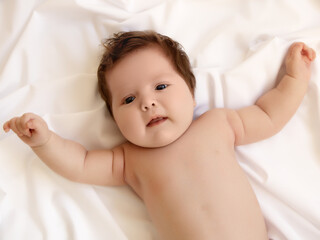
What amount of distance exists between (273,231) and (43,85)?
3.51ft

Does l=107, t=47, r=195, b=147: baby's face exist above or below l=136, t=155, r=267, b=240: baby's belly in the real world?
above

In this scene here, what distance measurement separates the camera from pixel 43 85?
140cm

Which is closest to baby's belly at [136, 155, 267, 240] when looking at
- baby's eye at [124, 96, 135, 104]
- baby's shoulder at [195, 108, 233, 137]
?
baby's shoulder at [195, 108, 233, 137]

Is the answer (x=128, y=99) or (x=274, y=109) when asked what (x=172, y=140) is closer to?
(x=128, y=99)

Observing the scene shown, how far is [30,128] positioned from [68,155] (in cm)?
17

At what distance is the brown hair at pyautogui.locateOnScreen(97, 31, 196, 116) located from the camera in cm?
127

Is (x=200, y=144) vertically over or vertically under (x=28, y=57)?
under

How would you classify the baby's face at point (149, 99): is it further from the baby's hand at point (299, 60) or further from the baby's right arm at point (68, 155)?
the baby's hand at point (299, 60)

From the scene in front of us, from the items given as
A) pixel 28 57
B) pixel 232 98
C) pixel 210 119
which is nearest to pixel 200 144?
pixel 210 119

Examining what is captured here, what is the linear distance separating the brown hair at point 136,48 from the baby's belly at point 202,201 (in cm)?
33

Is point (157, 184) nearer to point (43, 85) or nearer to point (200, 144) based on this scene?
point (200, 144)

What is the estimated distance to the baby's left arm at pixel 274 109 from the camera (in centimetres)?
129

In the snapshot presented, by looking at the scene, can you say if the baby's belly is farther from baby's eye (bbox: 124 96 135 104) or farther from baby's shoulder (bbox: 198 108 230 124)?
baby's eye (bbox: 124 96 135 104)

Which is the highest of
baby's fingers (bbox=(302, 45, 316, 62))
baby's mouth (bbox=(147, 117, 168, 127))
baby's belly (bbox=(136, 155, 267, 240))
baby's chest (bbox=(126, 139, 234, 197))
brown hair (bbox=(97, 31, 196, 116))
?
brown hair (bbox=(97, 31, 196, 116))
